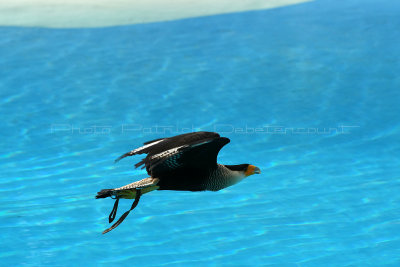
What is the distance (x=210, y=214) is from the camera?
188 inches

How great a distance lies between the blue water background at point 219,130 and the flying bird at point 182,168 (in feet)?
2.08

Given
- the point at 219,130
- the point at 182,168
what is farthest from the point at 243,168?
the point at 219,130

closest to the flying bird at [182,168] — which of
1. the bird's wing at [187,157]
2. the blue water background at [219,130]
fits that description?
the bird's wing at [187,157]

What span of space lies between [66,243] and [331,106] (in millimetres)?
3941

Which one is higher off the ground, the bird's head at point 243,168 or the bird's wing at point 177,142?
the bird's wing at point 177,142

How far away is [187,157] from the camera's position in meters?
3.47

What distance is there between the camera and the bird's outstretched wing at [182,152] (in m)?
3.29

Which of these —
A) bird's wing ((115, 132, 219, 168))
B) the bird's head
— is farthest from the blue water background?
bird's wing ((115, 132, 219, 168))

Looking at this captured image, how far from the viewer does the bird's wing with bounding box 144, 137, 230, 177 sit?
328 cm

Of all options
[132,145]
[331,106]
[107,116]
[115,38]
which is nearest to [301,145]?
[331,106]

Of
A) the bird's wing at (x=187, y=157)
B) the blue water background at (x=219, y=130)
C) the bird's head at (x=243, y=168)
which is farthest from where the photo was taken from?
the blue water background at (x=219, y=130)

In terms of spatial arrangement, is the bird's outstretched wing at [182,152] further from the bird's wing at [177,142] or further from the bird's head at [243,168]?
the bird's head at [243,168]

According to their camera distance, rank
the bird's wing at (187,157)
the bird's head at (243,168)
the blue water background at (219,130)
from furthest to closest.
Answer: the blue water background at (219,130)
the bird's head at (243,168)
the bird's wing at (187,157)

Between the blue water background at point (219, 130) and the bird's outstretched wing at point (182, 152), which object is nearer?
the bird's outstretched wing at point (182, 152)
